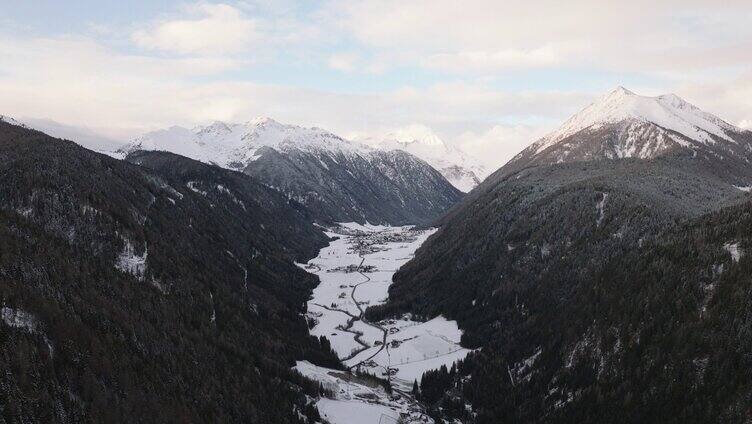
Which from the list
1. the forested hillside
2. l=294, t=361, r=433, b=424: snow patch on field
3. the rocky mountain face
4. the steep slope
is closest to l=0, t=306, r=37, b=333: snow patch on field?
the steep slope

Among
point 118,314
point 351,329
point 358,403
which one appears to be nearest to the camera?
point 118,314

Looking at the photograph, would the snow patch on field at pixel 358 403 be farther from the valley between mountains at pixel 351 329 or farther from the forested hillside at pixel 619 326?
the forested hillside at pixel 619 326

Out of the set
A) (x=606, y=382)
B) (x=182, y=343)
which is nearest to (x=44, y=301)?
(x=182, y=343)

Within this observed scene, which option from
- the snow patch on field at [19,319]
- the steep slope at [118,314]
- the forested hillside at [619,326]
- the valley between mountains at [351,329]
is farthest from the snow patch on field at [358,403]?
the snow patch on field at [19,319]

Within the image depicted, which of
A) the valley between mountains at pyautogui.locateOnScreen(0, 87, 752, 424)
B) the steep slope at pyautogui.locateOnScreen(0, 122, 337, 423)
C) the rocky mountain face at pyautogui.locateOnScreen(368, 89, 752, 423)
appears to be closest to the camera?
the steep slope at pyautogui.locateOnScreen(0, 122, 337, 423)

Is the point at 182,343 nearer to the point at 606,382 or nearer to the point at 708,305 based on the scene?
the point at 606,382

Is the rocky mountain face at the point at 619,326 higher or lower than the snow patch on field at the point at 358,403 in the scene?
higher

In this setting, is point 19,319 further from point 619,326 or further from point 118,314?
point 619,326

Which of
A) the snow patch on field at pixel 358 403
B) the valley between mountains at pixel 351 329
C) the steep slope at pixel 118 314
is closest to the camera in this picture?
the steep slope at pixel 118 314

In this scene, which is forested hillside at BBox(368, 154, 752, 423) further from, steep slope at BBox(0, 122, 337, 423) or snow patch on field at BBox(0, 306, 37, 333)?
snow patch on field at BBox(0, 306, 37, 333)

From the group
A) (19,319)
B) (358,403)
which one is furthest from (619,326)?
(19,319)
